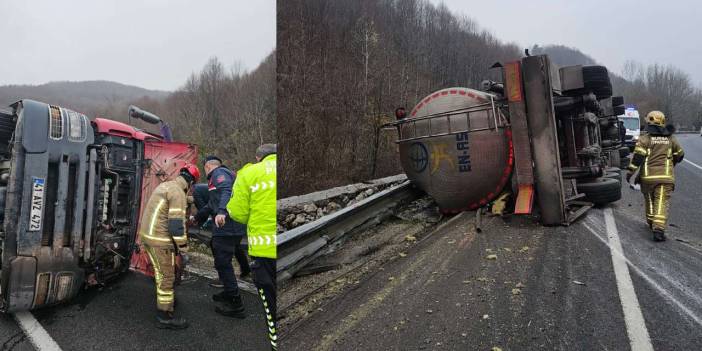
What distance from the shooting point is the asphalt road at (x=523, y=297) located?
2.14 meters

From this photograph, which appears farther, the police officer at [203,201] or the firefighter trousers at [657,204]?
the firefighter trousers at [657,204]

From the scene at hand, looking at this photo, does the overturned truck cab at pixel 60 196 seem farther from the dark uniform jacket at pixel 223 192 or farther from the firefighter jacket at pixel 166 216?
the dark uniform jacket at pixel 223 192

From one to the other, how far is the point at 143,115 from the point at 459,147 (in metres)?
3.76

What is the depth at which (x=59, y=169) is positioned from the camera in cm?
186

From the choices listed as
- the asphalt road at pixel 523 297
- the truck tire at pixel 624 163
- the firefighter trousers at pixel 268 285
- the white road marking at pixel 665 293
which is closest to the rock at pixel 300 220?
the asphalt road at pixel 523 297

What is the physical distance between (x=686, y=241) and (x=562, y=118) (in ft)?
7.28

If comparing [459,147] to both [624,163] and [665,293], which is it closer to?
[665,293]

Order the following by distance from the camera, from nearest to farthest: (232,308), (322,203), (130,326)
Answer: (130,326), (232,308), (322,203)

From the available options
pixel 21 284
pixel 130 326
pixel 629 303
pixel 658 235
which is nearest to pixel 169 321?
pixel 130 326

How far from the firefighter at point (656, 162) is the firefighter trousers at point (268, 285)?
5141 mm

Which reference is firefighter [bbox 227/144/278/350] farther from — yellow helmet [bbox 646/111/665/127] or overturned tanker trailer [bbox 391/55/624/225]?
yellow helmet [bbox 646/111/665/127]

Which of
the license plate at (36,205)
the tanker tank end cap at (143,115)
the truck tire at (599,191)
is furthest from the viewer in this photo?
the truck tire at (599,191)

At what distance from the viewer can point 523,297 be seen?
2715 millimetres

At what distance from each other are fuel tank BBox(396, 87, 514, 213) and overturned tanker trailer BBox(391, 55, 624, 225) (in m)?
0.01
